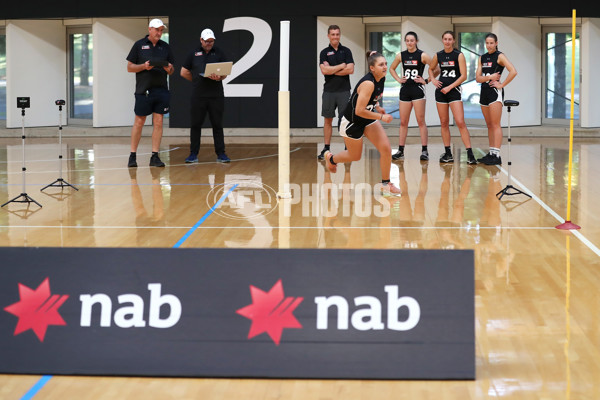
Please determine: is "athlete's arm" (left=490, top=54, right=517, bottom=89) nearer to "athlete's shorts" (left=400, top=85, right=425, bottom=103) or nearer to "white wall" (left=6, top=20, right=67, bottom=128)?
"athlete's shorts" (left=400, top=85, right=425, bottom=103)

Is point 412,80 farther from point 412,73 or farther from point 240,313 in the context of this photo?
point 240,313

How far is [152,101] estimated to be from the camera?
12.5 m

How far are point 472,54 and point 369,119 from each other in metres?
9.94

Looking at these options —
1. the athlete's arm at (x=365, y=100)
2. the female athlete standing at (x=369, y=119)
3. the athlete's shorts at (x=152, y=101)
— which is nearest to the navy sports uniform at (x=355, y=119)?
the female athlete standing at (x=369, y=119)

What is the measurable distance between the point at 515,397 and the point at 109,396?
78.1 inches

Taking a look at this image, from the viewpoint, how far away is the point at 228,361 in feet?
15.2

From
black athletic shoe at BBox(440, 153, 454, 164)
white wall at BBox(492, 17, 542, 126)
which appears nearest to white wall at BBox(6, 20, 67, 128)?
white wall at BBox(492, 17, 542, 126)

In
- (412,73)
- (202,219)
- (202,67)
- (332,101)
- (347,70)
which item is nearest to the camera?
(202,219)

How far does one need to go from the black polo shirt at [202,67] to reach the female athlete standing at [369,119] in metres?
3.33

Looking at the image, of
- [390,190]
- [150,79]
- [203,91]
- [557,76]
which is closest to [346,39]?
[557,76]

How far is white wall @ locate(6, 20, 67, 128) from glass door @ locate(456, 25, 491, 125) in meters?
8.62

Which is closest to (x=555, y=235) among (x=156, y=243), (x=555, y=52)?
(x=156, y=243)

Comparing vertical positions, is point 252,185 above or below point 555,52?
below

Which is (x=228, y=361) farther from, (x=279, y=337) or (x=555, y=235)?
(x=555, y=235)
